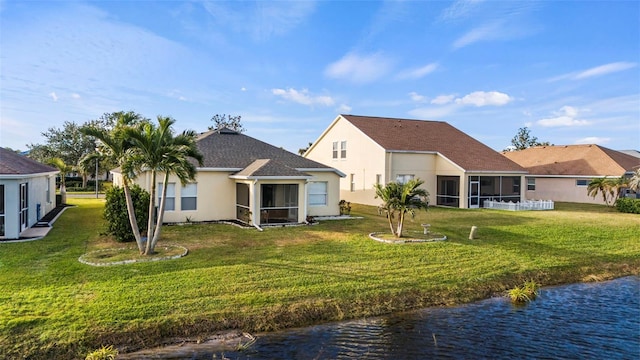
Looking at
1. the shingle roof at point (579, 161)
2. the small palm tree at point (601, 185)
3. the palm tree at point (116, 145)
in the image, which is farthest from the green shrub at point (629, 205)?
the palm tree at point (116, 145)

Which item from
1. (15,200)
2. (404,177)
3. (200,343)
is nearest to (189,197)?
(15,200)

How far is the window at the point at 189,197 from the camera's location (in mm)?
20656

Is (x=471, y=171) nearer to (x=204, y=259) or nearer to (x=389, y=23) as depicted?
(x=389, y=23)

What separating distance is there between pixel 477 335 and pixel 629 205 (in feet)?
84.7

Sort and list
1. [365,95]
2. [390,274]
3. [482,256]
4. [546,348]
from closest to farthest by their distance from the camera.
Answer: [546,348] → [390,274] → [482,256] → [365,95]

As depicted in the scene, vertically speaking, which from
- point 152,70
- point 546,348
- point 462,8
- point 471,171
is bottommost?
point 546,348

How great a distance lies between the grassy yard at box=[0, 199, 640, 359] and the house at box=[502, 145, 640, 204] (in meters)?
16.1

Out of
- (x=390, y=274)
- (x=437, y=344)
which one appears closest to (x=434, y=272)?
(x=390, y=274)

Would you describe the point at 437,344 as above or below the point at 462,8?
below

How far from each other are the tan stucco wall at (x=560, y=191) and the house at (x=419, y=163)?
6.27 metres

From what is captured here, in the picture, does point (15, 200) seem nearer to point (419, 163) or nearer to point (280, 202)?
point (280, 202)

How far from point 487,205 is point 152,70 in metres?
24.0

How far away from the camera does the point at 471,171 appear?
96.4 ft

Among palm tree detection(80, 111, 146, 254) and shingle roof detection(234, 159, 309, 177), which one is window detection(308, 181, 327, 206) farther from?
palm tree detection(80, 111, 146, 254)
